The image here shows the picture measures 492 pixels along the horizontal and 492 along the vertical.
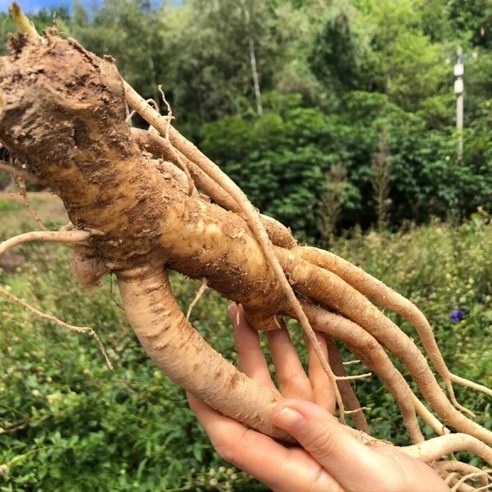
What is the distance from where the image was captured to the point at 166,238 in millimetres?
895

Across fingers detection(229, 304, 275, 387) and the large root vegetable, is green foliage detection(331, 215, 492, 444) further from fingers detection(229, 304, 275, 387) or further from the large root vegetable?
fingers detection(229, 304, 275, 387)

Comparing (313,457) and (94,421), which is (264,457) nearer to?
(313,457)

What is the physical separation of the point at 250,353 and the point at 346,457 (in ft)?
1.10

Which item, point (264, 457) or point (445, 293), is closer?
point (264, 457)

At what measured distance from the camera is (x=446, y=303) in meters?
2.14

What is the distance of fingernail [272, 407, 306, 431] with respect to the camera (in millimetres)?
831

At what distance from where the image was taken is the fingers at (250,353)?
109 cm

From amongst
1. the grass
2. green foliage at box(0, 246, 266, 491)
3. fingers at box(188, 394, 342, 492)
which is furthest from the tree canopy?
fingers at box(188, 394, 342, 492)

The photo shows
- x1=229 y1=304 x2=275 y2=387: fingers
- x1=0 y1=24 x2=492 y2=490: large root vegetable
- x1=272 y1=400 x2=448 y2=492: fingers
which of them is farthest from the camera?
x1=229 y1=304 x2=275 y2=387: fingers

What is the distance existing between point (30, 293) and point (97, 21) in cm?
1013

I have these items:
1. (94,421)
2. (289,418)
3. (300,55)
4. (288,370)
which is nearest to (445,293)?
(288,370)

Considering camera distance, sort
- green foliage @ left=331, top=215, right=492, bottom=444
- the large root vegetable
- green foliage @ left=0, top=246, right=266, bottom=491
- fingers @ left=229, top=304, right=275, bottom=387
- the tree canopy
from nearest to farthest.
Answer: the large root vegetable, fingers @ left=229, top=304, right=275, bottom=387, green foliage @ left=0, top=246, right=266, bottom=491, green foliage @ left=331, top=215, right=492, bottom=444, the tree canopy

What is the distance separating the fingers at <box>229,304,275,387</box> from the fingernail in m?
0.24

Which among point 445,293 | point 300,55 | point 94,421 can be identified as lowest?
point 94,421
